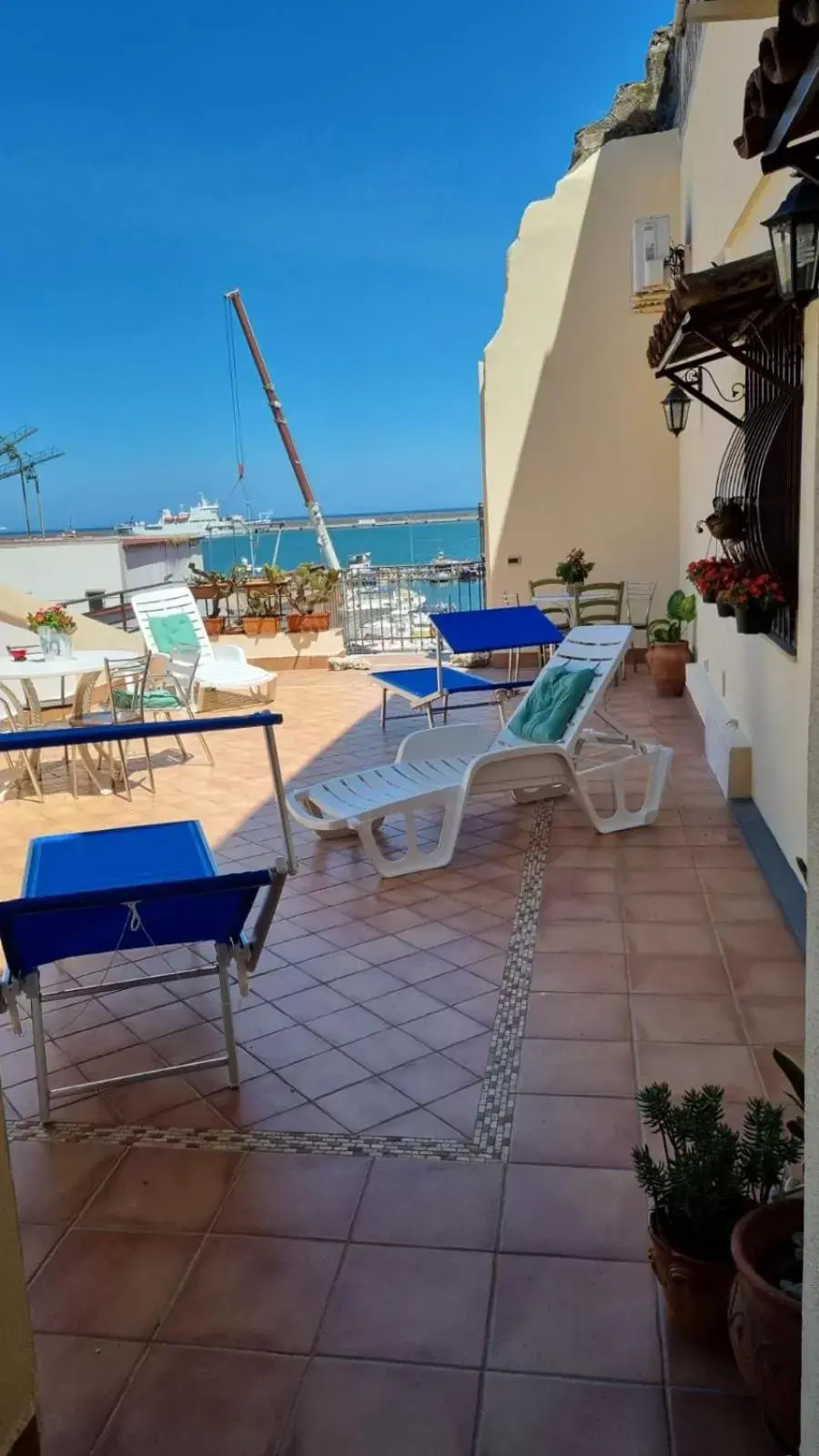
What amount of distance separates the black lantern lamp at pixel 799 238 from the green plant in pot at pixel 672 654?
504cm

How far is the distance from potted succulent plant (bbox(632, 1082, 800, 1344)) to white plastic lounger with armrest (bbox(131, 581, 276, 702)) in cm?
604

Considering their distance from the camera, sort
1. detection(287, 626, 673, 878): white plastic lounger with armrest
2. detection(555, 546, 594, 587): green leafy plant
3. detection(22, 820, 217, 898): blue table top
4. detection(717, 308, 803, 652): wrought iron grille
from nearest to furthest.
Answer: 1. detection(22, 820, 217, 898): blue table top
2. detection(717, 308, 803, 652): wrought iron grille
3. detection(287, 626, 673, 878): white plastic lounger with armrest
4. detection(555, 546, 594, 587): green leafy plant

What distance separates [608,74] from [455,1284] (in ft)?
39.1

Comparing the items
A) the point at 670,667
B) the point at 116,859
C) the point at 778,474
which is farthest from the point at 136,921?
the point at 670,667

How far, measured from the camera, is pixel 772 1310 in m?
1.31

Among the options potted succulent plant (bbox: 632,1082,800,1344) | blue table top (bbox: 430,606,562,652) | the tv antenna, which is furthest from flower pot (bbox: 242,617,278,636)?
the tv antenna

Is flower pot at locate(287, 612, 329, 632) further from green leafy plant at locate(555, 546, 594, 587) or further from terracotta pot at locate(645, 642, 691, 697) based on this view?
terracotta pot at locate(645, 642, 691, 697)

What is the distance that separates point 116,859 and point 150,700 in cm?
351

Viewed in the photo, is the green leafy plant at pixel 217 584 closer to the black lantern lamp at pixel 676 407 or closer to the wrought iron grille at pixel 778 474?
the black lantern lamp at pixel 676 407

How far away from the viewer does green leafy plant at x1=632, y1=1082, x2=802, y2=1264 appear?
5.07ft

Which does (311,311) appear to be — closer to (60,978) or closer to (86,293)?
(86,293)

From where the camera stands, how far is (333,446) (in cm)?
4016

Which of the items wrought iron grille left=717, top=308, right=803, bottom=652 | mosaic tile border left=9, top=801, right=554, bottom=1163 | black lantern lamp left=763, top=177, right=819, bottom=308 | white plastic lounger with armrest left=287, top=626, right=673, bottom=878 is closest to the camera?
mosaic tile border left=9, top=801, right=554, bottom=1163

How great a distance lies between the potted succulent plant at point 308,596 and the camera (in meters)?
10.0
